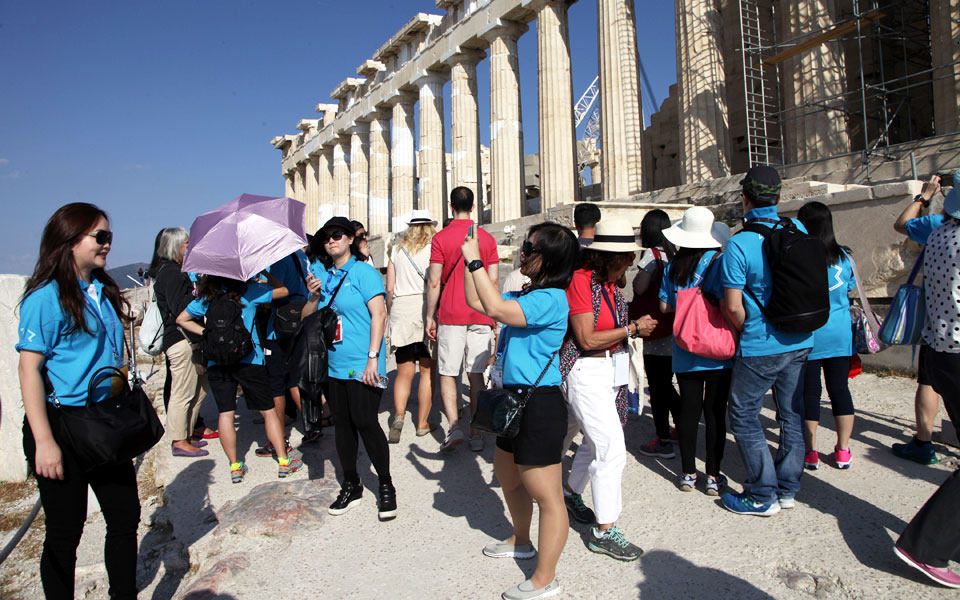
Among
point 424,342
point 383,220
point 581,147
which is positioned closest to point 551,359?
point 424,342

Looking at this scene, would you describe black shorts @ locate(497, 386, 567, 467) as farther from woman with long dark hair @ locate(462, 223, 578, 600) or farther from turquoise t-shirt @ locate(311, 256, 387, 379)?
turquoise t-shirt @ locate(311, 256, 387, 379)

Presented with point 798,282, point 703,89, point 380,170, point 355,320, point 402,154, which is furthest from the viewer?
point 380,170

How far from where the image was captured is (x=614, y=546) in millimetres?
3088

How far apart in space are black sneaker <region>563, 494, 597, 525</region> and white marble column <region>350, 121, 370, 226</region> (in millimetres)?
26607

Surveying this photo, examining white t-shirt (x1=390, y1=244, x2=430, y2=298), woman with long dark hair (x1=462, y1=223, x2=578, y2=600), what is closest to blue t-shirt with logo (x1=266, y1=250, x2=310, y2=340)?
white t-shirt (x1=390, y1=244, x2=430, y2=298)

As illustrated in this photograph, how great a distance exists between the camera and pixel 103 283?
2904mm

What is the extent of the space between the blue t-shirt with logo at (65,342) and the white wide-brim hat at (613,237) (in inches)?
93.4

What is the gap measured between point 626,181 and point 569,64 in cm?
434

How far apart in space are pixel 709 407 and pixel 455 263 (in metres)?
2.14

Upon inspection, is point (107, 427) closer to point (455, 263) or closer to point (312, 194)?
point (455, 263)

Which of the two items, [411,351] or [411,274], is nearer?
[411,351]

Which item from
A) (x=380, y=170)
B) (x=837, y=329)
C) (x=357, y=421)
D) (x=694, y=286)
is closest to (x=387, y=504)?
(x=357, y=421)

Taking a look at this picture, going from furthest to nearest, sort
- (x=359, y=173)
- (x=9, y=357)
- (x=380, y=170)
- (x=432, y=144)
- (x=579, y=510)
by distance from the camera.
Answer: (x=359, y=173) → (x=380, y=170) → (x=432, y=144) → (x=9, y=357) → (x=579, y=510)

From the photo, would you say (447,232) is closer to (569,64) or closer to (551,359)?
(551,359)
